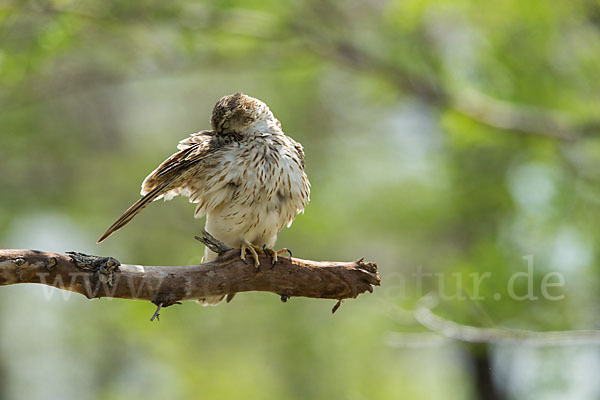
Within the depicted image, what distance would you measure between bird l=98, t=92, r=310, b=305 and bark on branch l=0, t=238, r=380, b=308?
319 mm

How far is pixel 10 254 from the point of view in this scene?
11.3 ft

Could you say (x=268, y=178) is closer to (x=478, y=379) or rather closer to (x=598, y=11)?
(x=598, y=11)

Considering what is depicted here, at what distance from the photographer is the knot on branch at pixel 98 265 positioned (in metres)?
3.55

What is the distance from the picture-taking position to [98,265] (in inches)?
142

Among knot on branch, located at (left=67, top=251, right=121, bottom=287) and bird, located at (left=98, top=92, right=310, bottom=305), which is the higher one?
bird, located at (left=98, top=92, right=310, bottom=305)

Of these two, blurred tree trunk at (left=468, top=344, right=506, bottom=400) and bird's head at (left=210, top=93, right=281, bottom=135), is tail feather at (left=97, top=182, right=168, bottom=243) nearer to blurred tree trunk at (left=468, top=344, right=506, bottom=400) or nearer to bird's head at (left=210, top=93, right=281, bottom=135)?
bird's head at (left=210, top=93, right=281, bottom=135)

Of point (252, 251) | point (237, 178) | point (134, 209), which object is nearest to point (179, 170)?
point (237, 178)

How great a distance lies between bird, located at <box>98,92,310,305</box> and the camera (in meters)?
4.72

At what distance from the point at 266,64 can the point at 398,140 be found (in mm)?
4606

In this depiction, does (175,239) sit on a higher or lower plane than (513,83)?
lower

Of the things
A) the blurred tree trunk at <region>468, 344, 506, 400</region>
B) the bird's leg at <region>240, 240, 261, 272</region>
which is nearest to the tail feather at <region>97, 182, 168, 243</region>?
the bird's leg at <region>240, 240, 261, 272</region>

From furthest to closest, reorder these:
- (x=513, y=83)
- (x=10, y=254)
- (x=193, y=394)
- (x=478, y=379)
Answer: (x=193, y=394), (x=478, y=379), (x=513, y=83), (x=10, y=254)

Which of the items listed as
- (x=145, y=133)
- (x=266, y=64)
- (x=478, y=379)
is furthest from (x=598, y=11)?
(x=145, y=133)

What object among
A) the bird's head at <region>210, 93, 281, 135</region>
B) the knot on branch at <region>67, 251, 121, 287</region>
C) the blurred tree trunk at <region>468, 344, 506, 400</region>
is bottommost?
the blurred tree trunk at <region>468, 344, 506, 400</region>
